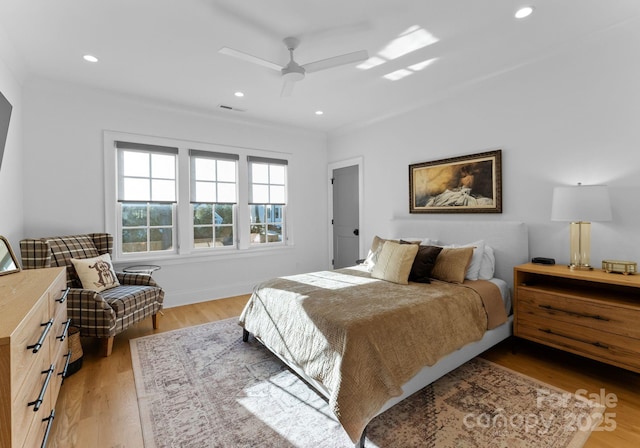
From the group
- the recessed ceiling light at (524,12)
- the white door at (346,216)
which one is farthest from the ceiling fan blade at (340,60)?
the white door at (346,216)

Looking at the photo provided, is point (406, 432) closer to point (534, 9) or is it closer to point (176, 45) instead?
point (534, 9)

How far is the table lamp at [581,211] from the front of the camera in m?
2.41

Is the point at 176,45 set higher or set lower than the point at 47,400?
higher

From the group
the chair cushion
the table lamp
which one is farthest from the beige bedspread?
the chair cushion

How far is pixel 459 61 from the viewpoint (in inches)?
118

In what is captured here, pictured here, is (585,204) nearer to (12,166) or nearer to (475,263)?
(475,263)

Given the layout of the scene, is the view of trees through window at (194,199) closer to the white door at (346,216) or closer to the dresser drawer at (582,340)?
the white door at (346,216)

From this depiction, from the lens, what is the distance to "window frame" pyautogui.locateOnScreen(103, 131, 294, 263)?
3.79 meters

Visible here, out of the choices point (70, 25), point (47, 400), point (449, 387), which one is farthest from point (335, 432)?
point (70, 25)

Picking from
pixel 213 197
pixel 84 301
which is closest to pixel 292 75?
pixel 213 197

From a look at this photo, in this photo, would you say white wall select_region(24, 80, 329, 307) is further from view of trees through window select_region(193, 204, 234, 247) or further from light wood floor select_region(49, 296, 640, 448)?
light wood floor select_region(49, 296, 640, 448)

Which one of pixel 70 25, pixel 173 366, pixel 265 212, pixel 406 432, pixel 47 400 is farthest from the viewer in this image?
pixel 265 212

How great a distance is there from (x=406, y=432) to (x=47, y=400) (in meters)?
1.89

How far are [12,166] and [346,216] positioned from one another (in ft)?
13.7
